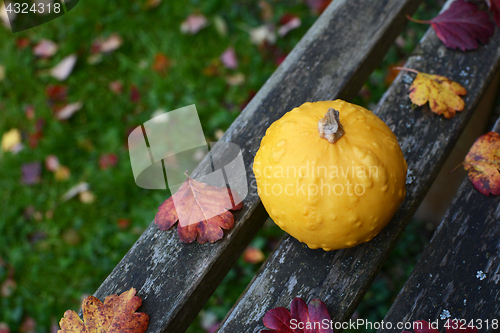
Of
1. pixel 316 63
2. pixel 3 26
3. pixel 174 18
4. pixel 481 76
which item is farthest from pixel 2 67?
pixel 481 76

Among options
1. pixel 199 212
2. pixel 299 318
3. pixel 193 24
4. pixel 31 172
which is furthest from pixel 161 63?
pixel 299 318

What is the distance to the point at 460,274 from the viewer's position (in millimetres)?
1270

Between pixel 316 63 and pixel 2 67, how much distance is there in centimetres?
305

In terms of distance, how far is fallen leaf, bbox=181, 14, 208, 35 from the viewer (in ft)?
10.6

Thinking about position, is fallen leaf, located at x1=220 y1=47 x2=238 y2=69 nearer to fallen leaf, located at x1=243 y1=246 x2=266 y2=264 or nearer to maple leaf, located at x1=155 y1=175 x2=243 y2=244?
fallen leaf, located at x1=243 y1=246 x2=266 y2=264

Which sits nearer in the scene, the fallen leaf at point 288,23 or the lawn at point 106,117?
the lawn at point 106,117

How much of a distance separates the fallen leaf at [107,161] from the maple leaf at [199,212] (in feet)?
5.56

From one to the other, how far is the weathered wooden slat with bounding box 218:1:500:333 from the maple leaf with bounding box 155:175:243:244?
0.23m

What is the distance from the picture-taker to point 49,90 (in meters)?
3.15

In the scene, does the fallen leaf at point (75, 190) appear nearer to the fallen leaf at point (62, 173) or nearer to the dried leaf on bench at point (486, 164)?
the fallen leaf at point (62, 173)

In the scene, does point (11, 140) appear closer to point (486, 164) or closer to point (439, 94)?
point (439, 94)

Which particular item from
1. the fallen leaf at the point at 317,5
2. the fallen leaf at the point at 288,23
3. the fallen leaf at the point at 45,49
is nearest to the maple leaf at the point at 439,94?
the fallen leaf at the point at 288,23

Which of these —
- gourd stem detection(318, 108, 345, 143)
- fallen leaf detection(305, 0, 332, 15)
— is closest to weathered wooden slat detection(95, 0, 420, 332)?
gourd stem detection(318, 108, 345, 143)

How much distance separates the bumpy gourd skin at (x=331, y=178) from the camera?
1.11m
